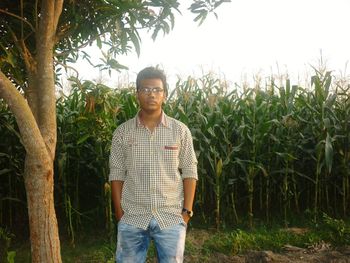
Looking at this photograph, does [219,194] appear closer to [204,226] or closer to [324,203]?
[204,226]

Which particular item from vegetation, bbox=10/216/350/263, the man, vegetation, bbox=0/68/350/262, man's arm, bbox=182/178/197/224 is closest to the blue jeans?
the man

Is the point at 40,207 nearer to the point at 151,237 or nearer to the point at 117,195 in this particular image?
the point at 117,195

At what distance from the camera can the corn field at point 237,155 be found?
15.7 feet

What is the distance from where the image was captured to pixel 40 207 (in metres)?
2.57

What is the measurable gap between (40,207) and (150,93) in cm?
98

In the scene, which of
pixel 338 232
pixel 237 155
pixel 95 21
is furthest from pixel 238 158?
pixel 95 21

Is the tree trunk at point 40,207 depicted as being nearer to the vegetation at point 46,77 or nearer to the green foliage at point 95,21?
the vegetation at point 46,77

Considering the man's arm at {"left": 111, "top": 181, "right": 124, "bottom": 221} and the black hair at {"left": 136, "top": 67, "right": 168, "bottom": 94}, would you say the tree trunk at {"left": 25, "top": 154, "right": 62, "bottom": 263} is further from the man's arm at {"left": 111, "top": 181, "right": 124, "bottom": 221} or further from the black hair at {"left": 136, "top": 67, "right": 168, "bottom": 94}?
the black hair at {"left": 136, "top": 67, "right": 168, "bottom": 94}

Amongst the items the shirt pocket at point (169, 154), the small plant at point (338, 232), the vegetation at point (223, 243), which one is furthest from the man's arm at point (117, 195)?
the small plant at point (338, 232)

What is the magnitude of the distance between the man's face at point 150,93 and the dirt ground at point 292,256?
7.05 ft

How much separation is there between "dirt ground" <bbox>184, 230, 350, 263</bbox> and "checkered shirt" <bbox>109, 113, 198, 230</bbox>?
189 cm

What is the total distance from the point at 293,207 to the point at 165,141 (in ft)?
12.4

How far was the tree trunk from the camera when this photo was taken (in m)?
2.57

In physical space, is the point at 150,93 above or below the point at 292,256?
above
